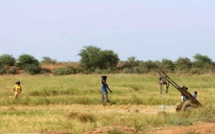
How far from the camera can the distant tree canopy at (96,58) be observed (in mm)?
60562

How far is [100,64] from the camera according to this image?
201 feet

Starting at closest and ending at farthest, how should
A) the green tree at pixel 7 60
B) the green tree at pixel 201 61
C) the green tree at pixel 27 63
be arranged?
the green tree at pixel 27 63 < the green tree at pixel 201 61 < the green tree at pixel 7 60

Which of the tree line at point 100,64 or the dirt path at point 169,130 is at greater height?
the tree line at point 100,64

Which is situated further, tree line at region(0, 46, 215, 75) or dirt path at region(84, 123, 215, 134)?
tree line at region(0, 46, 215, 75)

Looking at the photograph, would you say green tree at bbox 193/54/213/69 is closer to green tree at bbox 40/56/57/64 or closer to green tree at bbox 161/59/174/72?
green tree at bbox 161/59/174/72

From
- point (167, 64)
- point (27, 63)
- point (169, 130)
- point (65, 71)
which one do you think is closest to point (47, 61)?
point (27, 63)

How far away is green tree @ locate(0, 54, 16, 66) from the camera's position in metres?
65.7

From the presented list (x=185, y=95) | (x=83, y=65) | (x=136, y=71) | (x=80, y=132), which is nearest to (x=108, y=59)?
(x=83, y=65)

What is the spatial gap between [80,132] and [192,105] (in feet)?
21.3

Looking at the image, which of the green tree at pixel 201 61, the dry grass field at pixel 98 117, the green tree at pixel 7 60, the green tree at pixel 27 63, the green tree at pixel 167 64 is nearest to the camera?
the dry grass field at pixel 98 117

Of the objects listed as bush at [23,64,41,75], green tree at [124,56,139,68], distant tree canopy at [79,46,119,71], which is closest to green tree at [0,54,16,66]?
bush at [23,64,41,75]

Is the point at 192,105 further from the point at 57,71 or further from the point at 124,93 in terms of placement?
the point at 57,71

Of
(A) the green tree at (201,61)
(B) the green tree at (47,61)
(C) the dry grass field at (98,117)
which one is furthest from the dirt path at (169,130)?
(B) the green tree at (47,61)

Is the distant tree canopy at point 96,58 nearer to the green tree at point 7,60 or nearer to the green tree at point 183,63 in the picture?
the green tree at point 183,63
